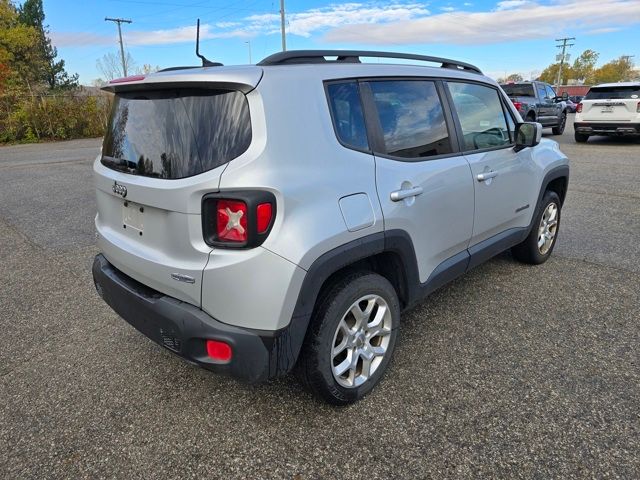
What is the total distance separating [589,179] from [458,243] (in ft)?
24.0

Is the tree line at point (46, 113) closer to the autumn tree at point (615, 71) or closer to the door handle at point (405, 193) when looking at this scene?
the door handle at point (405, 193)

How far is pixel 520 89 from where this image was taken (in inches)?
601

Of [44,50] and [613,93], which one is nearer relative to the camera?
[613,93]

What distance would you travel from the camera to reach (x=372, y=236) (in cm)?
229

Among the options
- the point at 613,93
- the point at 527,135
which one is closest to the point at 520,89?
the point at 613,93

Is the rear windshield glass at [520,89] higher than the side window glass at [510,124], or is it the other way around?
the rear windshield glass at [520,89]

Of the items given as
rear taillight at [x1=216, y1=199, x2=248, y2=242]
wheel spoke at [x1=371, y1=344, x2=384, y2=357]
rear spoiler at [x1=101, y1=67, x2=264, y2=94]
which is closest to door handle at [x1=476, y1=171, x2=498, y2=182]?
wheel spoke at [x1=371, y1=344, x2=384, y2=357]

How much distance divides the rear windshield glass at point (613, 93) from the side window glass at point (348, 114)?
1373cm

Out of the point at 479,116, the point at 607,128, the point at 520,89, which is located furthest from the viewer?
the point at 520,89

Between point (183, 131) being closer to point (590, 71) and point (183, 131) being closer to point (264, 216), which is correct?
point (264, 216)

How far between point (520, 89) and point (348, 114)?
15168 mm

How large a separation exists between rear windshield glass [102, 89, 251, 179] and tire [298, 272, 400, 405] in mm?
862

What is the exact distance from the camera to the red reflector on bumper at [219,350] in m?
1.99

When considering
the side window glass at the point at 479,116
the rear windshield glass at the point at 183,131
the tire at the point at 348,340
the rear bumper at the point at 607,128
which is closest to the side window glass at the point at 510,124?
the side window glass at the point at 479,116
